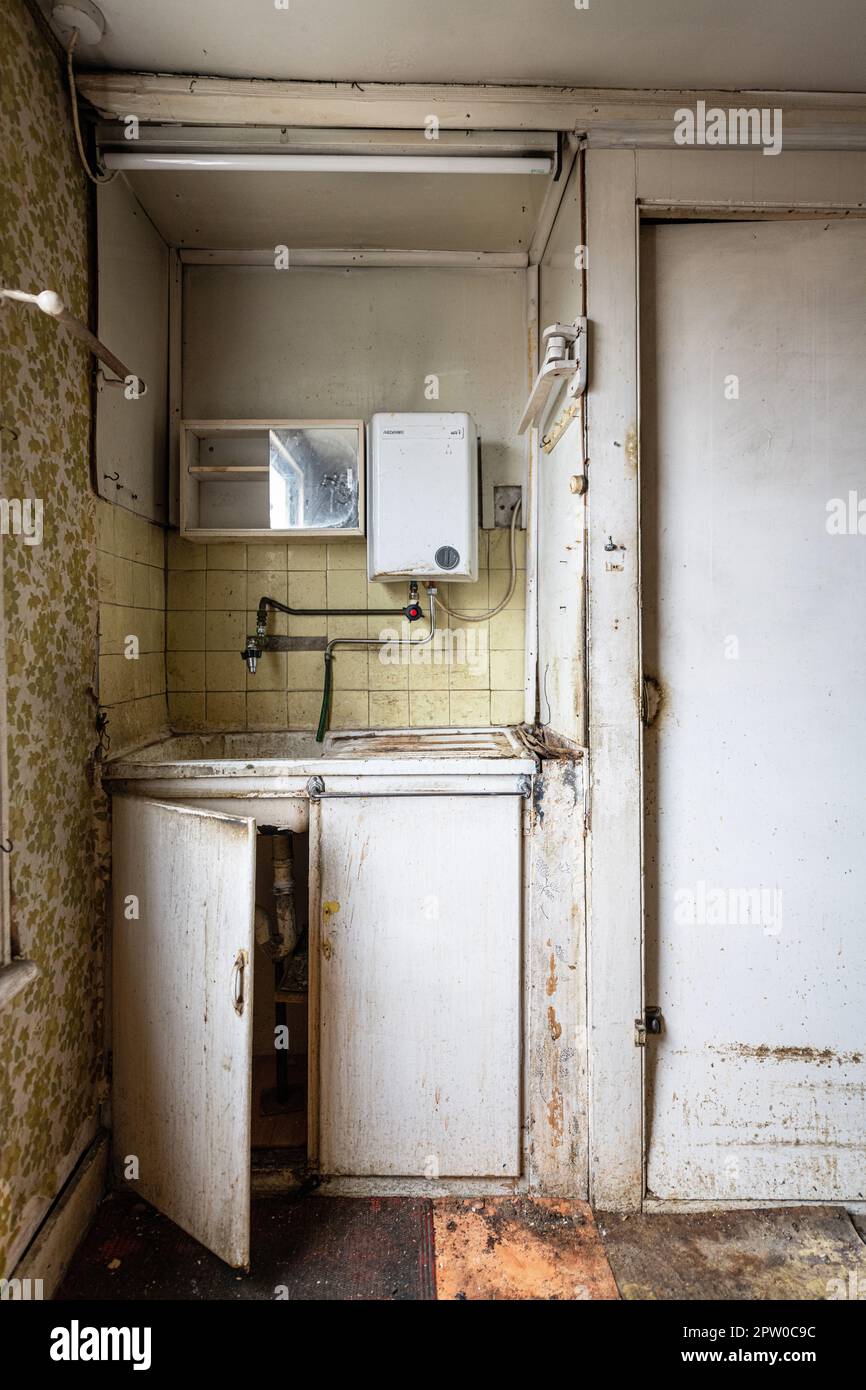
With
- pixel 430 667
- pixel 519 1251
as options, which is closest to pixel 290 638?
pixel 430 667

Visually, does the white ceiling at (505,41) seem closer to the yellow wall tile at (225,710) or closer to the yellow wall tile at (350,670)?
the yellow wall tile at (350,670)

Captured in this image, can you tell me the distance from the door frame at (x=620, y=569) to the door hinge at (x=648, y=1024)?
2cm

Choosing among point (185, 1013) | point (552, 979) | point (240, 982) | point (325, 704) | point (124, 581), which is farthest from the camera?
point (325, 704)

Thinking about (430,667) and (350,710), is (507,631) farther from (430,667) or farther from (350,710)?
(350,710)

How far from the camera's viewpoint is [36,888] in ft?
4.78

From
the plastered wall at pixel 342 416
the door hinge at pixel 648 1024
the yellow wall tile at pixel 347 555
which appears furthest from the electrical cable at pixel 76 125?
the door hinge at pixel 648 1024

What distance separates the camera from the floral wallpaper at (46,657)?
1367mm

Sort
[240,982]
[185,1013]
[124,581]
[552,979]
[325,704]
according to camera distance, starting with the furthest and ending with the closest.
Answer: [325,704] < [124,581] < [552,979] < [185,1013] < [240,982]

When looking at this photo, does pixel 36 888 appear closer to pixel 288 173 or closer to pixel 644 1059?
pixel 644 1059

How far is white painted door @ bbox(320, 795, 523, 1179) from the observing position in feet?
5.62

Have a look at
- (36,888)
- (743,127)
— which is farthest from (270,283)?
(36,888)

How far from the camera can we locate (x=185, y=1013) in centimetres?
160

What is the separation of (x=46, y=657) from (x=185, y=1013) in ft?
2.84

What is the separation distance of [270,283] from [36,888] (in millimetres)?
2023
